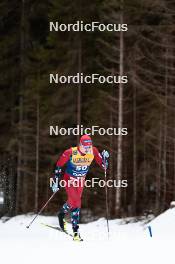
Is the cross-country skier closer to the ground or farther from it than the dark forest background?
closer to the ground

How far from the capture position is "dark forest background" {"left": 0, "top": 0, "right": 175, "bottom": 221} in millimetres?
21234

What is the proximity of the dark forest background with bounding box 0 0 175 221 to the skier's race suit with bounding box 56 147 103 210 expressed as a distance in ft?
27.6

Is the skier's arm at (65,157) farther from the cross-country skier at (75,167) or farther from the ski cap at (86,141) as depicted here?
the ski cap at (86,141)

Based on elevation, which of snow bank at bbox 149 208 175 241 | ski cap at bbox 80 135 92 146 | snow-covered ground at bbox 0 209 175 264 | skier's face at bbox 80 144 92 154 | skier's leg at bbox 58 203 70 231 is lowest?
snow-covered ground at bbox 0 209 175 264

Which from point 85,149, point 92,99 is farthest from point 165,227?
point 92,99

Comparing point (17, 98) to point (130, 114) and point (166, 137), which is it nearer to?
point (130, 114)

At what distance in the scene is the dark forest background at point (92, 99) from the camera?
21234mm

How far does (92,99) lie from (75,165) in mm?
12816

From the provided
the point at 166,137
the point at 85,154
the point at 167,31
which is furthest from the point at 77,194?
the point at 167,31

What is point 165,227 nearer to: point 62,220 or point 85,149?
point 62,220

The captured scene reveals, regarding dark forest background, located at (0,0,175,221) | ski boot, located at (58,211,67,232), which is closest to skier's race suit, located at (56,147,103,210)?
ski boot, located at (58,211,67,232)

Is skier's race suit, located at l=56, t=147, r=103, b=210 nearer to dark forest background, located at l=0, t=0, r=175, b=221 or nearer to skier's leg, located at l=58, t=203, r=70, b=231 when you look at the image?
skier's leg, located at l=58, t=203, r=70, b=231

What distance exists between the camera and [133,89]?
23312 mm

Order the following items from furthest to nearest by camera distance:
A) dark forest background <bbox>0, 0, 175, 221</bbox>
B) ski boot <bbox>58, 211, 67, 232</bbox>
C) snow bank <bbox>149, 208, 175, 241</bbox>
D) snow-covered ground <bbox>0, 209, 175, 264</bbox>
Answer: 1. dark forest background <bbox>0, 0, 175, 221</bbox>
2. snow bank <bbox>149, 208, 175, 241</bbox>
3. ski boot <bbox>58, 211, 67, 232</bbox>
4. snow-covered ground <bbox>0, 209, 175, 264</bbox>
